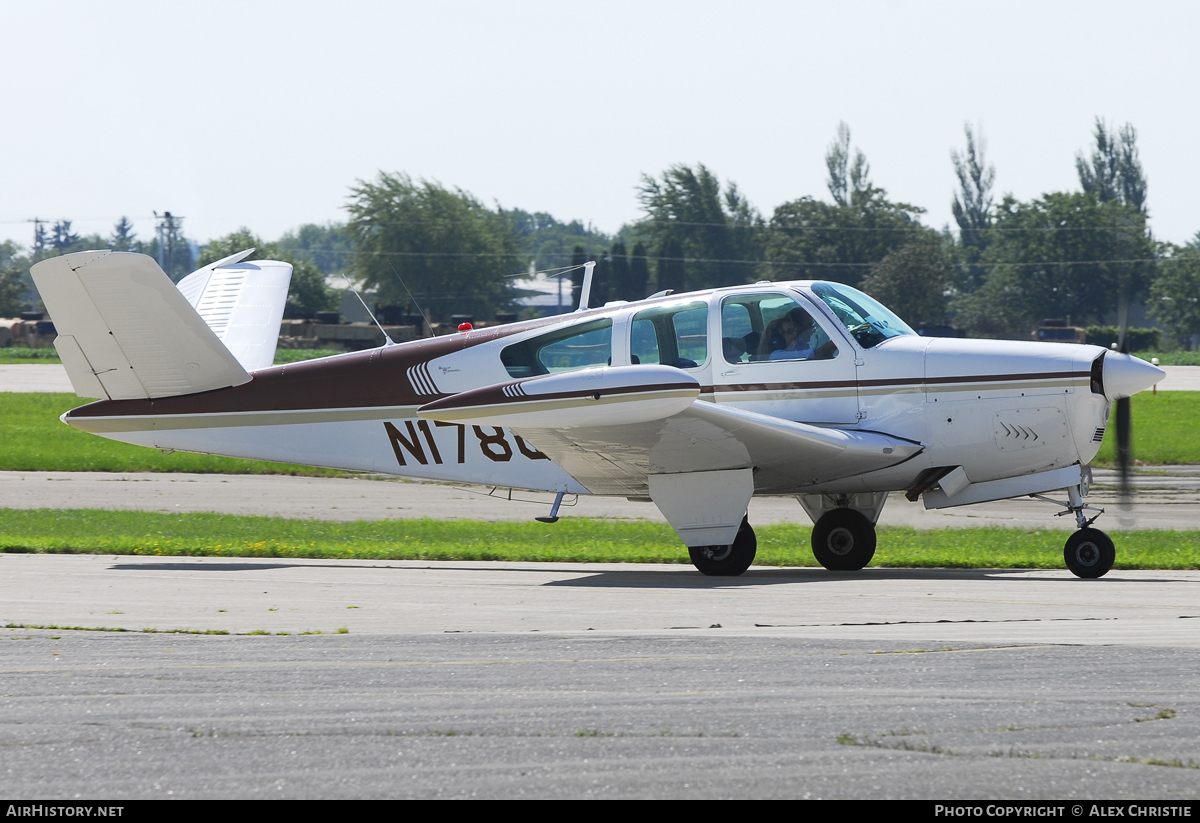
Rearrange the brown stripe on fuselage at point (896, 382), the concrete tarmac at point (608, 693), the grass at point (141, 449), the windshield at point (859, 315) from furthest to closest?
the grass at point (141, 449) → the windshield at point (859, 315) → the brown stripe on fuselage at point (896, 382) → the concrete tarmac at point (608, 693)

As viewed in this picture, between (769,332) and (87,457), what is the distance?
17.8 metres

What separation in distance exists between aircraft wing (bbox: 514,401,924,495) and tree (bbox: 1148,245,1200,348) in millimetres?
83023

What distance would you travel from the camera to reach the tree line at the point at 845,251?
279 feet

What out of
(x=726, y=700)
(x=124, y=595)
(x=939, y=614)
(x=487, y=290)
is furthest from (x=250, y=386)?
(x=487, y=290)

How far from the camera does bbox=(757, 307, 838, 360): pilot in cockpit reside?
35.7 feet

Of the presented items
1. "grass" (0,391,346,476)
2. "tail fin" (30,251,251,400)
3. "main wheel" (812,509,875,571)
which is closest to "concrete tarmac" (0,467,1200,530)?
"grass" (0,391,346,476)

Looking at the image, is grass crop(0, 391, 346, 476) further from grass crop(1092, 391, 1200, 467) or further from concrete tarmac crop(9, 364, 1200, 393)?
grass crop(1092, 391, 1200, 467)

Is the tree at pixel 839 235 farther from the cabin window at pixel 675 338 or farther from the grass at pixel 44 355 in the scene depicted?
the cabin window at pixel 675 338

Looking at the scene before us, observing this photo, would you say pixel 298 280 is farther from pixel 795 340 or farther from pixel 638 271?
pixel 795 340

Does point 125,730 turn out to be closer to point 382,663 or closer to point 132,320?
point 382,663

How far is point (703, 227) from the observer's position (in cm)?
10931

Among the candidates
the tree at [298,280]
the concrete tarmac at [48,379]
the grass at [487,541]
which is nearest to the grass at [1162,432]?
the concrete tarmac at [48,379]

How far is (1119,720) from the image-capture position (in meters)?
5.00

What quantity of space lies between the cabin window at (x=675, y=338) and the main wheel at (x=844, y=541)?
210 centimetres
